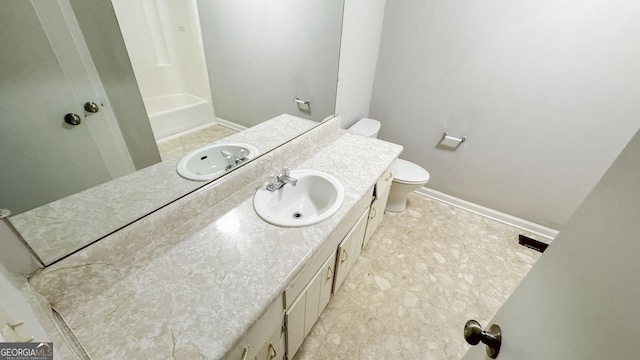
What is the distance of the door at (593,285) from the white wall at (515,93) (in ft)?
5.70

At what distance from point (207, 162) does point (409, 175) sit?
5.08 feet

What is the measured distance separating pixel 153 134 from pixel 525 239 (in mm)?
2653

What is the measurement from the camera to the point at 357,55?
1.73 meters

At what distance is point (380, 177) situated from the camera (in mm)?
1422

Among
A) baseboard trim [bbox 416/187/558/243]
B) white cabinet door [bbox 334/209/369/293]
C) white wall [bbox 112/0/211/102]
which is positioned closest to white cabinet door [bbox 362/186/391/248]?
white cabinet door [bbox 334/209/369/293]

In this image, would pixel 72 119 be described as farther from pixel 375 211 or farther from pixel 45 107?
pixel 375 211

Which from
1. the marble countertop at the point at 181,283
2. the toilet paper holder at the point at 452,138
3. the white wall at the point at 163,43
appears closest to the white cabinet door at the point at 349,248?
the marble countertop at the point at 181,283

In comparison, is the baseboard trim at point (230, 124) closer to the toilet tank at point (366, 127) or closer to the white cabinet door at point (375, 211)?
the white cabinet door at point (375, 211)

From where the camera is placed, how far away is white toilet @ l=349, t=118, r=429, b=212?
6.31 ft

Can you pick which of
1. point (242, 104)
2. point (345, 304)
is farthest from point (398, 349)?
point (242, 104)

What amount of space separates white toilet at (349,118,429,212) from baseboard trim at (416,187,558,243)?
388mm

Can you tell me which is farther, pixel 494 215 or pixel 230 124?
pixel 494 215

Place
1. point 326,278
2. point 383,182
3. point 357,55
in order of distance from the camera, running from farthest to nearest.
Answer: point 357,55 → point 383,182 → point 326,278

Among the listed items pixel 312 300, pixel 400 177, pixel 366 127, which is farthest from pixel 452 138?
pixel 312 300
